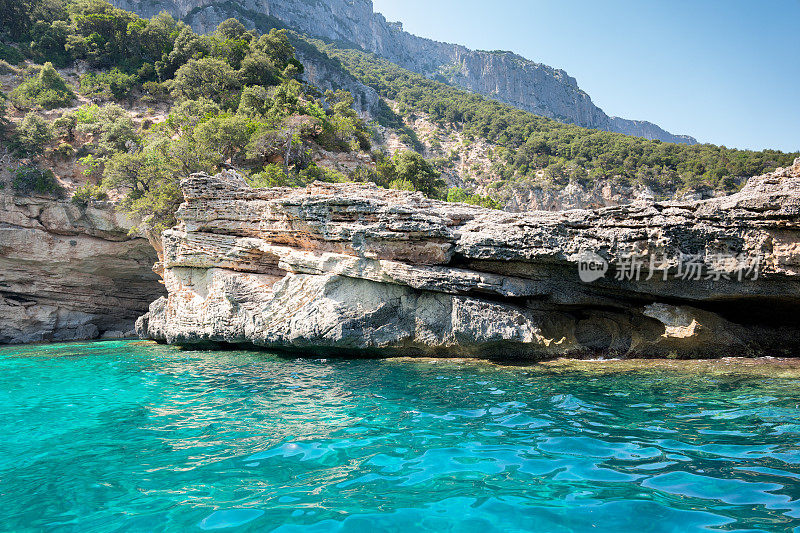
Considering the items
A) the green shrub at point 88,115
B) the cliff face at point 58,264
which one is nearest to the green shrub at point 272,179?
the cliff face at point 58,264

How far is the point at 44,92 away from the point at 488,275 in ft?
120

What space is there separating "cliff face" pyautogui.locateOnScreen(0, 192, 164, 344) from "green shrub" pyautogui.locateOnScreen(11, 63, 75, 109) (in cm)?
1237

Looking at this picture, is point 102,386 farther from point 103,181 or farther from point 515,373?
point 103,181

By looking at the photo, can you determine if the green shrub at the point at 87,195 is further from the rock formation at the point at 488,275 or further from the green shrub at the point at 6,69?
the green shrub at the point at 6,69

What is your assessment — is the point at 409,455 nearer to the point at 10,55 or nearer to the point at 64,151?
the point at 64,151

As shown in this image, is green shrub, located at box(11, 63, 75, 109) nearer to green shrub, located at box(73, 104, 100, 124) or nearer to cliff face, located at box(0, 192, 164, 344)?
green shrub, located at box(73, 104, 100, 124)

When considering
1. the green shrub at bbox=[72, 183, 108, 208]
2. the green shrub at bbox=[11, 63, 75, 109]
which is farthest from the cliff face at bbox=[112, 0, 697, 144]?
the green shrub at bbox=[72, 183, 108, 208]

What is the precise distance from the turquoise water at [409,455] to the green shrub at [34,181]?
1849 centimetres

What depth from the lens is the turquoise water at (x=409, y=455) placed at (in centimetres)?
367

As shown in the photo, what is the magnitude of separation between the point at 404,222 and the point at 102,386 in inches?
348

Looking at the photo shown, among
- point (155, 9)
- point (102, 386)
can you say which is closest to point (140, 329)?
point (102, 386)

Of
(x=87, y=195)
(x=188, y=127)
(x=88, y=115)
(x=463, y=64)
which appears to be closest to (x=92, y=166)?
(x=87, y=195)

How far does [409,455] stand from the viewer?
5160 mm

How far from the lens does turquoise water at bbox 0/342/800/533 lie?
3.67 metres
